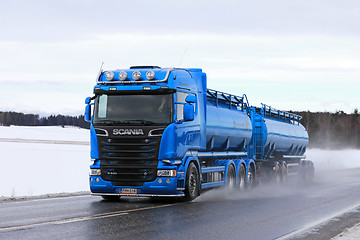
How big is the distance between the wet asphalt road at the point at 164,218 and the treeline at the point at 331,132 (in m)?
101

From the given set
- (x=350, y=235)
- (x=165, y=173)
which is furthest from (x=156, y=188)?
(x=350, y=235)

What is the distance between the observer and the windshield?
1479 centimetres

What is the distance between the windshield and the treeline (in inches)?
4029

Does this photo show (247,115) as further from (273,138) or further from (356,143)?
(356,143)

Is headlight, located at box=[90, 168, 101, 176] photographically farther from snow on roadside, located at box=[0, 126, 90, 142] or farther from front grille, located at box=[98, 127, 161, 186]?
snow on roadside, located at box=[0, 126, 90, 142]

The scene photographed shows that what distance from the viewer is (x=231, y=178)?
19891 millimetres

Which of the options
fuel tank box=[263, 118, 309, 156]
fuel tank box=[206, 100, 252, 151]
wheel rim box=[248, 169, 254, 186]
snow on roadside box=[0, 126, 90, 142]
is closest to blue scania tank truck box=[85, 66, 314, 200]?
fuel tank box=[206, 100, 252, 151]

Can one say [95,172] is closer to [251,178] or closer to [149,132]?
[149,132]

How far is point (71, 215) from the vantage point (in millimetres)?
12039

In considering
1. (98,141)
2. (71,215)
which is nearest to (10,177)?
(98,141)

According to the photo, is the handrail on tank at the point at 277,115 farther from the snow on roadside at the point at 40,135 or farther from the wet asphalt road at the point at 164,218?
the snow on roadside at the point at 40,135

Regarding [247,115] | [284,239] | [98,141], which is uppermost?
[247,115]

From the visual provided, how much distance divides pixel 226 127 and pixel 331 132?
112 meters

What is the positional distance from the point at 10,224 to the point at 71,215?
6.31 feet
